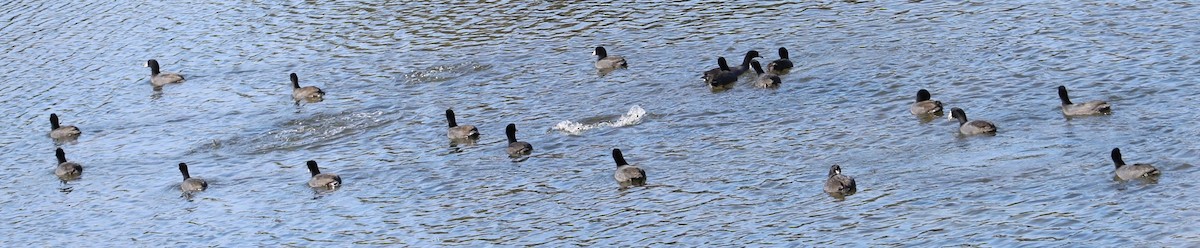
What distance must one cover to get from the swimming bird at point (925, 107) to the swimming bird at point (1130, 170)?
20.3ft

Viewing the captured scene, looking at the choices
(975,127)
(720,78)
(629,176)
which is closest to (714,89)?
(720,78)

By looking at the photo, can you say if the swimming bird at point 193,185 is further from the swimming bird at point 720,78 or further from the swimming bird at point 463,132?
the swimming bird at point 720,78

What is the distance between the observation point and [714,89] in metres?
39.8

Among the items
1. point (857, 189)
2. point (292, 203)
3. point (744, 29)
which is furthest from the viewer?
point (744, 29)

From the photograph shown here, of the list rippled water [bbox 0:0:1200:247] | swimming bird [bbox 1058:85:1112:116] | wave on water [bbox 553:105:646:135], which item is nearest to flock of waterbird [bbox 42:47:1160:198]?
swimming bird [bbox 1058:85:1112:116]

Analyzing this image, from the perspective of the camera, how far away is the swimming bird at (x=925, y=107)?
116 feet

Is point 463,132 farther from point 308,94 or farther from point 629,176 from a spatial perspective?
point 308,94

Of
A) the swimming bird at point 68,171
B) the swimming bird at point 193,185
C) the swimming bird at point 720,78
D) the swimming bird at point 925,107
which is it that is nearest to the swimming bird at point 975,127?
→ the swimming bird at point 925,107

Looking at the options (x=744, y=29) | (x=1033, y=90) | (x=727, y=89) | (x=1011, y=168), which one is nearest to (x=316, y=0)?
(x=744, y=29)

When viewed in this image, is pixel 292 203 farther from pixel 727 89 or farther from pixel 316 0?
pixel 316 0

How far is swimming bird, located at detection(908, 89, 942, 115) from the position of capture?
3522cm

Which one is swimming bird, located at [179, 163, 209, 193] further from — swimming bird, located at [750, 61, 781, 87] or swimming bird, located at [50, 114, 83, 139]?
swimming bird, located at [750, 61, 781, 87]

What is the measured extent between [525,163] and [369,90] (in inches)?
360

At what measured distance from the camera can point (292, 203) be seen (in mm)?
33812
